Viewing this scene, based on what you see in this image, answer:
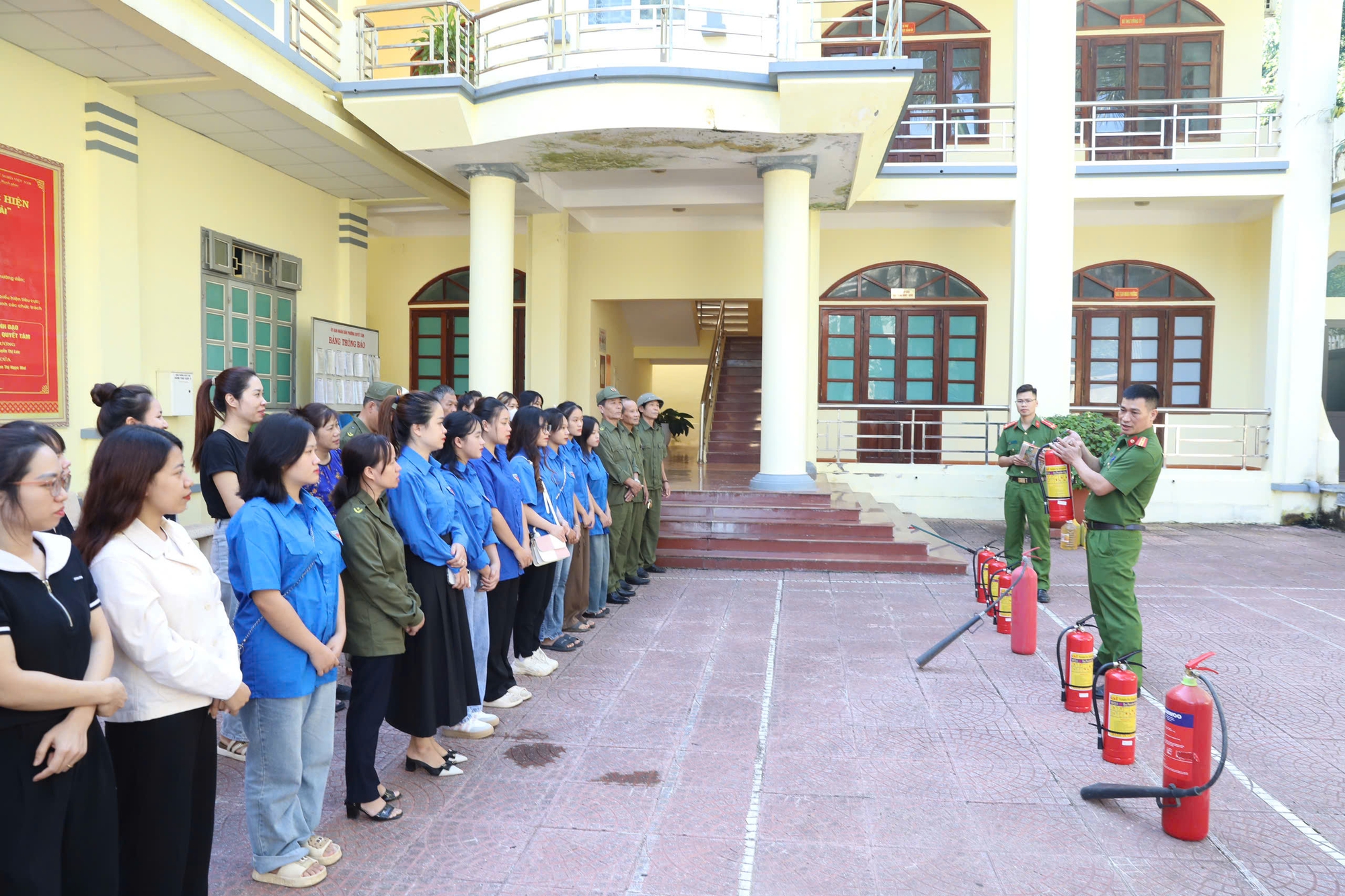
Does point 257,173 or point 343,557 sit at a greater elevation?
point 257,173

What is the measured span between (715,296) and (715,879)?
11.0 m

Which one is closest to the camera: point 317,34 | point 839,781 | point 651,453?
point 839,781

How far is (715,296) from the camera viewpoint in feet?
42.9

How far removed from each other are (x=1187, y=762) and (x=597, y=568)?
3913 millimetres

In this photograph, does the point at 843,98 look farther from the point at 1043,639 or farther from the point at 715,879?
the point at 715,879

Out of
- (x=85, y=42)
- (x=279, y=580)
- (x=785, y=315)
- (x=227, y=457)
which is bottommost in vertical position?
(x=279, y=580)

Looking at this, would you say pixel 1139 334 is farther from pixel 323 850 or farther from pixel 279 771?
pixel 279 771

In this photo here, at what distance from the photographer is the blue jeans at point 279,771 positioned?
2631 mm

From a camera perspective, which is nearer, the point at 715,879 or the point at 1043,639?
the point at 715,879

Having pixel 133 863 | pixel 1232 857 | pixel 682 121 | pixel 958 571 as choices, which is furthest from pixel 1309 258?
pixel 133 863

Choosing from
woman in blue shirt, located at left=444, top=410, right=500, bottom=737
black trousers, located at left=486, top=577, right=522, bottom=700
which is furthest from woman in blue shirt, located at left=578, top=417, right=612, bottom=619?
woman in blue shirt, located at left=444, top=410, right=500, bottom=737

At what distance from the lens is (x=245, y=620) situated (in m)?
2.65

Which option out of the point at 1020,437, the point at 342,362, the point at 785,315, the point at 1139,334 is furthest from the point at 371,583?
the point at 1139,334

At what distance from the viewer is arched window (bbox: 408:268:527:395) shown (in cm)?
1345
